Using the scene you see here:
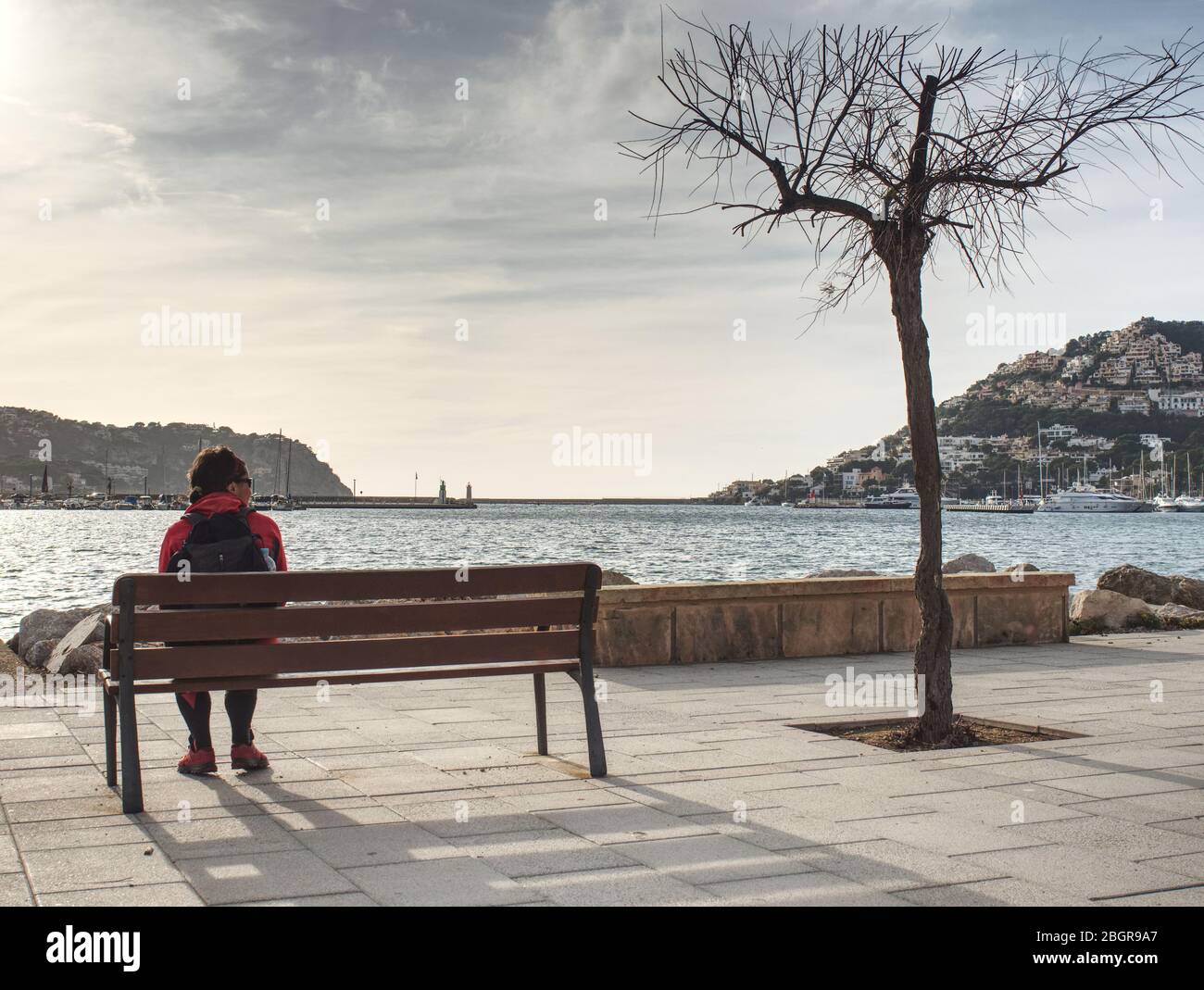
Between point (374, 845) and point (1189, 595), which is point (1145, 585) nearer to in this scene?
point (1189, 595)

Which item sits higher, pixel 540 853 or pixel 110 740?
pixel 110 740

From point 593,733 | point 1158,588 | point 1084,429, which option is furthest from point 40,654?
point 1084,429

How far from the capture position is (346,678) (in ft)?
17.5

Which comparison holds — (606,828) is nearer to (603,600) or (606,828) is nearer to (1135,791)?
(1135,791)

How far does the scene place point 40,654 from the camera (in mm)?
11148

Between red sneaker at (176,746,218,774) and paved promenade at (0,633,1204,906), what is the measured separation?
0.27ft

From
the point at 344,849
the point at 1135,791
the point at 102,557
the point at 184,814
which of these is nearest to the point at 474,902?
the point at 344,849

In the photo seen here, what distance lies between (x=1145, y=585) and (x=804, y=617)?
8842 mm

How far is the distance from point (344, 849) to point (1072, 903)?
7.74 ft

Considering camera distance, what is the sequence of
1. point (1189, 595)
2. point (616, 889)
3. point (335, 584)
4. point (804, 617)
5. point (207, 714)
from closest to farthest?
1. point (616, 889)
2. point (335, 584)
3. point (207, 714)
4. point (804, 617)
5. point (1189, 595)

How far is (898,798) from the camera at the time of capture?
16.7 feet

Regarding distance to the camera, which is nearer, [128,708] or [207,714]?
[128,708]

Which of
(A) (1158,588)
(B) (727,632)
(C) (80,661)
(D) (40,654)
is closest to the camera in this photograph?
(C) (80,661)

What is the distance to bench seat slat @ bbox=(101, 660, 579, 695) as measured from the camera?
5070 millimetres
